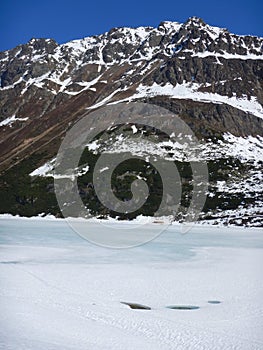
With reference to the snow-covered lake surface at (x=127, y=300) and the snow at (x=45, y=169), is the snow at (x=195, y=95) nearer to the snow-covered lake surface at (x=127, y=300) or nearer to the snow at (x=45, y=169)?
the snow at (x=45, y=169)

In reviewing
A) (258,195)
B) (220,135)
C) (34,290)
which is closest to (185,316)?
(34,290)

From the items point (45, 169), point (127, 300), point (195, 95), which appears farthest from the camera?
point (195, 95)

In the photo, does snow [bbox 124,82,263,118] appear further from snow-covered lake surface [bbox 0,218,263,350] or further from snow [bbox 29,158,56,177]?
snow-covered lake surface [bbox 0,218,263,350]

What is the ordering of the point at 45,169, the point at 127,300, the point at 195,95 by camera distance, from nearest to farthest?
1. the point at 127,300
2. the point at 45,169
3. the point at 195,95

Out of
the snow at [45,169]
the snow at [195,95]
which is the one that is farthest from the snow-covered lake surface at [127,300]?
the snow at [195,95]

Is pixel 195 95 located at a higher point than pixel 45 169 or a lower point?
higher

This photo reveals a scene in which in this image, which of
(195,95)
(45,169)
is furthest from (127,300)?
(195,95)

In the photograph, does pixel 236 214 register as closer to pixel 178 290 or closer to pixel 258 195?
pixel 258 195

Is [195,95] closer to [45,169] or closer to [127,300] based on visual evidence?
[45,169]

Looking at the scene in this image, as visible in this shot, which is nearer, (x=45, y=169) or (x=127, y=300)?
(x=127, y=300)
